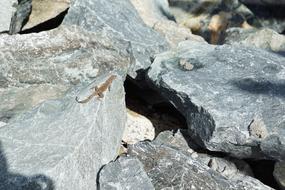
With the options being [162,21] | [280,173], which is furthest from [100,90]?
[162,21]

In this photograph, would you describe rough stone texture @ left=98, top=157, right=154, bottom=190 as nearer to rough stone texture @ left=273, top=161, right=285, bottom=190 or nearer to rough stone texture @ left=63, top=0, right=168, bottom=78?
rough stone texture @ left=273, top=161, right=285, bottom=190

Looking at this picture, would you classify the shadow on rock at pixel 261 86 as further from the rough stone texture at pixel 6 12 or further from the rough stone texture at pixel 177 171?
the rough stone texture at pixel 6 12

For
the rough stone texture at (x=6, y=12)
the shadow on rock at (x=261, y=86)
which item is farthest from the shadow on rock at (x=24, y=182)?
the rough stone texture at (x=6, y=12)

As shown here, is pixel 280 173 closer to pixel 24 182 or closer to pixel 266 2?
pixel 24 182

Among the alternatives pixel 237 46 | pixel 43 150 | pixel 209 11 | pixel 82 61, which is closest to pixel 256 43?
pixel 237 46

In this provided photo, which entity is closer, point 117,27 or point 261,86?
point 261,86

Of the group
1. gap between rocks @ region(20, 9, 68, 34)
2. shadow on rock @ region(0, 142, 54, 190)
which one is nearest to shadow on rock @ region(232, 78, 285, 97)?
shadow on rock @ region(0, 142, 54, 190)
